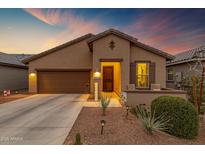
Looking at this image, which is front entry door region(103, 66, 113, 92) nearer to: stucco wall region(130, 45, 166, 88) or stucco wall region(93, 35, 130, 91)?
stucco wall region(130, 45, 166, 88)

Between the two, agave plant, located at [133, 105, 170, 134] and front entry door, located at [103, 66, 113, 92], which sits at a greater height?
front entry door, located at [103, 66, 113, 92]

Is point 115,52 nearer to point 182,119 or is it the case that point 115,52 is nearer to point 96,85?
point 96,85

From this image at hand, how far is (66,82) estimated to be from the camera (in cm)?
1574

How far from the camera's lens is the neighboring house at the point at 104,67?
1201cm

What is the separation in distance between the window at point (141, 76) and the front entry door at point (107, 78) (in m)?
4.56

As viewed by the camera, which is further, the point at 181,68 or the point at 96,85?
the point at 181,68

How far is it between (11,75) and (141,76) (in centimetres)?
1473

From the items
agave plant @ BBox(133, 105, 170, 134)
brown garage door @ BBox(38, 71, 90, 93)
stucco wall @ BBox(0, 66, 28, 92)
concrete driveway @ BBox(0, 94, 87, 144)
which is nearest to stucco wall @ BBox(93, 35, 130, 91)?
brown garage door @ BBox(38, 71, 90, 93)

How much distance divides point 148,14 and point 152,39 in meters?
3.31

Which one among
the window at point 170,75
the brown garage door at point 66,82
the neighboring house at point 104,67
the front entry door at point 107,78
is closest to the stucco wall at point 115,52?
the neighboring house at point 104,67

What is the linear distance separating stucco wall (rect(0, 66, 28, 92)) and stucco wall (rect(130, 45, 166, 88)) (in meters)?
13.6

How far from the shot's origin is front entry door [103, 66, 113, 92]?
16922 mm

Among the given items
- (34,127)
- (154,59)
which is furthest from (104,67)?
(34,127)
